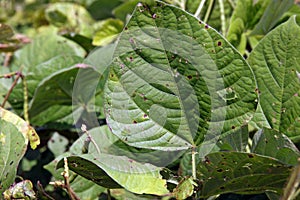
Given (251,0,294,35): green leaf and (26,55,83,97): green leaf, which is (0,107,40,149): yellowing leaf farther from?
(251,0,294,35): green leaf

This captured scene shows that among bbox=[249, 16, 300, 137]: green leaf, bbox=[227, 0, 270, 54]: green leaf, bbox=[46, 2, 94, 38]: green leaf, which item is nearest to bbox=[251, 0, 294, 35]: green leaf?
bbox=[227, 0, 270, 54]: green leaf

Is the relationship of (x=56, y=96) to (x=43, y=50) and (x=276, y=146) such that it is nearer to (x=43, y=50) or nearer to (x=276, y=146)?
(x=43, y=50)

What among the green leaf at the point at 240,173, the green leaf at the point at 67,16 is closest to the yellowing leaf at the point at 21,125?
the green leaf at the point at 240,173

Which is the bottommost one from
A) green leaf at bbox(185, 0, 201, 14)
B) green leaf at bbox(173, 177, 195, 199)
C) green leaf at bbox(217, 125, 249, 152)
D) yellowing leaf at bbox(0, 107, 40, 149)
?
yellowing leaf at bbox(0, 107, 40, 149)

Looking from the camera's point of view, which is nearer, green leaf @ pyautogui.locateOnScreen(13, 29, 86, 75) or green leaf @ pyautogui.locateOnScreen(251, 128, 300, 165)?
green leaf @ pyautogui.locateOnScreen(251, 128, 300, 165)

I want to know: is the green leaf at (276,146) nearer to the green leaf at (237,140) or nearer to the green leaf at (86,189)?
the green leaf at (237,140)

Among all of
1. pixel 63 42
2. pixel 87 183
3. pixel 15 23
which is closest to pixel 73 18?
pixel 63 42
